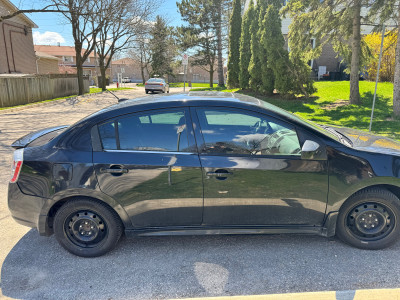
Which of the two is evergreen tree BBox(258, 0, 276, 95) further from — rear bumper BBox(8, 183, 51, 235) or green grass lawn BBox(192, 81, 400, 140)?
rear bumper BBox(8, 183, 51, 235)

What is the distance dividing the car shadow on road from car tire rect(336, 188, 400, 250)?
12 centimetres

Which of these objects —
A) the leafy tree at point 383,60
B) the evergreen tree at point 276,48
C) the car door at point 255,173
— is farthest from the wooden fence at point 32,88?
the leafy tree at point 383,60

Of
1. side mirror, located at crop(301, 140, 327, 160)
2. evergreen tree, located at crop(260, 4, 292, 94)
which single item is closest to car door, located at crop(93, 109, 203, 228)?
side mirror, located at crop(301, 140, 327, 160)

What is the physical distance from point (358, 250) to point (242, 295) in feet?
4.80

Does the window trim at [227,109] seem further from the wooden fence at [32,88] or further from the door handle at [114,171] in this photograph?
the wooden fence at [32,88]

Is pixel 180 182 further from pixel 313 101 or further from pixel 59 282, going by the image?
pixel 313 101

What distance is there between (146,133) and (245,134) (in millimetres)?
1005

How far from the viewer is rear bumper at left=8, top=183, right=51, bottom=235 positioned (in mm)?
2947

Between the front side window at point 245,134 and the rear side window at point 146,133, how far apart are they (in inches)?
9.2

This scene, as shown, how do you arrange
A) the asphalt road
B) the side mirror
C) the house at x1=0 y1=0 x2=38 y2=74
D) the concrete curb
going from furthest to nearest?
the house at x1=0 y1=0 x2=38 y2=74
the side mirror
the asphalt road
the concrete curb

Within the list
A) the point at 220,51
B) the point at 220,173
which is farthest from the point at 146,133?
the point at 220,51

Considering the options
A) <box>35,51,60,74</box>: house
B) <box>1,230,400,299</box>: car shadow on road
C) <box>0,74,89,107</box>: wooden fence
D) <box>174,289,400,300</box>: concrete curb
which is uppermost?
<box>35,51,60,74</box>: house

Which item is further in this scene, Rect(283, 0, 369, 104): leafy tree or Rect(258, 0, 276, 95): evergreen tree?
Rect(258, 0, 276, 95): evergreen tree

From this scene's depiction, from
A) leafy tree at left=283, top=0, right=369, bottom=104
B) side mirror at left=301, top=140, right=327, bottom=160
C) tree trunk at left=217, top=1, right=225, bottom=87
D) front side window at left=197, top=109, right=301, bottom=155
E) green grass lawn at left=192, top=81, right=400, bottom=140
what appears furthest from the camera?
tree trunk at left=217, top=1, right=225, bottom=87
